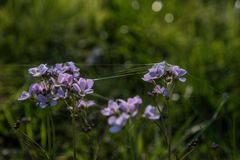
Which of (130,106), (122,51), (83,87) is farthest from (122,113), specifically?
(122,51)

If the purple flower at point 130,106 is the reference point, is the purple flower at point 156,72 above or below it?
above

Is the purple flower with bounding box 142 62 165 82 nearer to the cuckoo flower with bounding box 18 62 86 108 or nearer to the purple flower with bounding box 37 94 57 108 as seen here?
the cuckoo flower with bounding box 18 62 86 108

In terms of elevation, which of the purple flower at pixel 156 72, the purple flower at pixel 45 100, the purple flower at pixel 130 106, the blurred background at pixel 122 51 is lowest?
the blurred background at pixel 122 51

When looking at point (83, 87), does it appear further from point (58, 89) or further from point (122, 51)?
point (122, 51)

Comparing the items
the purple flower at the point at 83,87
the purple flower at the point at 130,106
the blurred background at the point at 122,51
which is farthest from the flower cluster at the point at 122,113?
the blurred background at the point at 122,51

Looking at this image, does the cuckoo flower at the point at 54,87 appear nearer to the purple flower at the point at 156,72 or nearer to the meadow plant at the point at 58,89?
the meadow plant at the point at 58,89

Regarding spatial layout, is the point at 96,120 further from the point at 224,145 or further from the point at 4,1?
the point at 4,1

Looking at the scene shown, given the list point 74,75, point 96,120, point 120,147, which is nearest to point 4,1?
point 96,120
